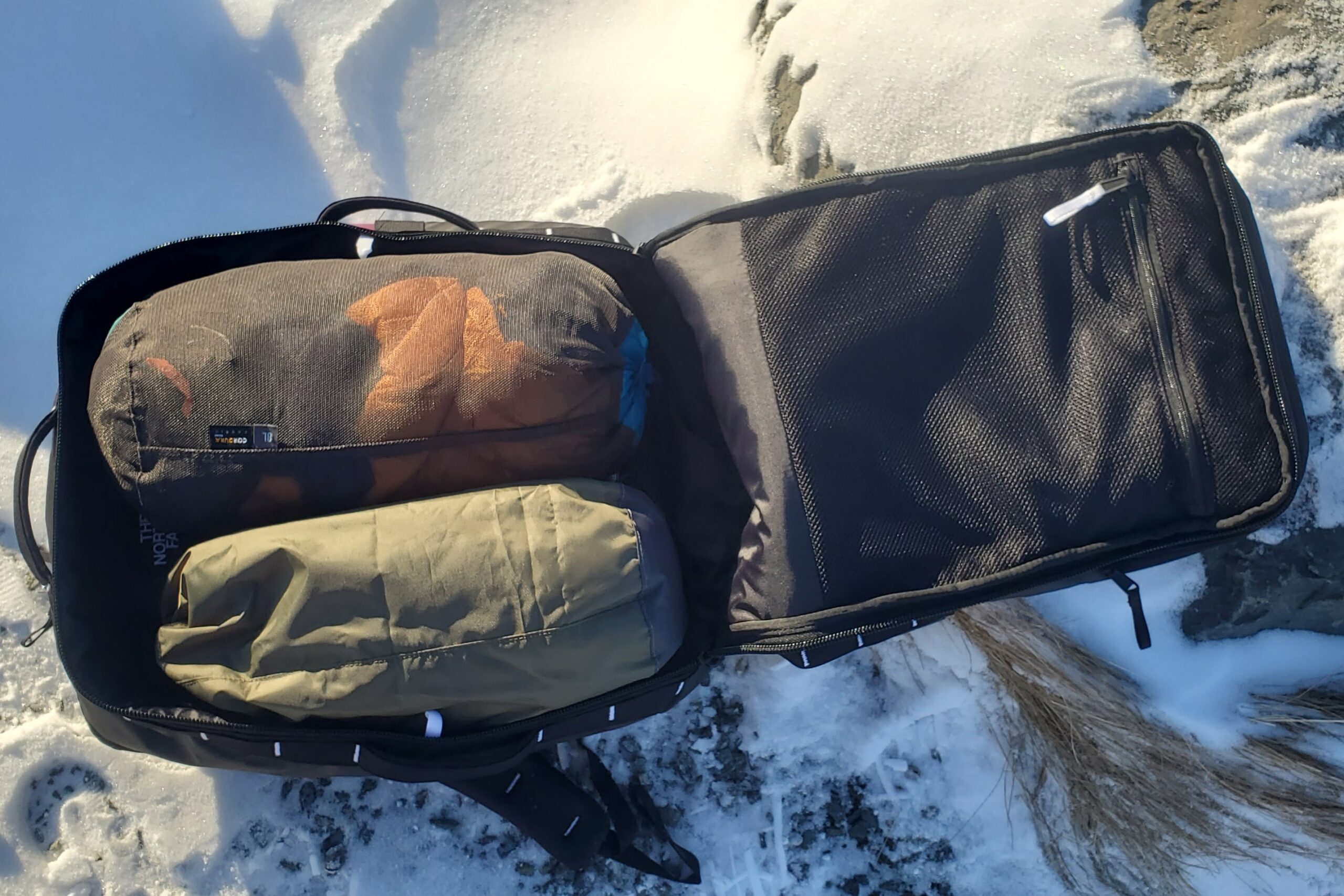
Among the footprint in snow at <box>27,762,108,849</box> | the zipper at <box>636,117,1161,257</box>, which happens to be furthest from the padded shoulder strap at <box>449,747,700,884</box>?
the zipper at <box>636,117,1161,257</box>

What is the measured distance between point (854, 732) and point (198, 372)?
155 centimetres

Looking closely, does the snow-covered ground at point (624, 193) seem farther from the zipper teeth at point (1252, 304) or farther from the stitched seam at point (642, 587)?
the stitched seam at point (642, 587)

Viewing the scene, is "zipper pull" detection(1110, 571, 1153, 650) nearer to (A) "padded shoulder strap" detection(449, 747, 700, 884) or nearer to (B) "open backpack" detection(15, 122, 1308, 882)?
(B) "open backpack" detection(15, 122, 1308, 882)

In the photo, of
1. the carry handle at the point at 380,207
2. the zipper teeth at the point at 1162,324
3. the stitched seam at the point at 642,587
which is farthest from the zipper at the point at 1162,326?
the carry handle at the point at 380,207

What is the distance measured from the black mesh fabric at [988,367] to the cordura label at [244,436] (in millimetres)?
831

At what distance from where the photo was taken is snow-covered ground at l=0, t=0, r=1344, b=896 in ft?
5.60

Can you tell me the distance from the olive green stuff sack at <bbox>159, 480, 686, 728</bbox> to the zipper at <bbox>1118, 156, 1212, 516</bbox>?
2.94 ft

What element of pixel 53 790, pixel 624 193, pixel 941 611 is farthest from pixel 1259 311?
pixel 53 790

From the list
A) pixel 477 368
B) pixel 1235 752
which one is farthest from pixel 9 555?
pixel 1235 752

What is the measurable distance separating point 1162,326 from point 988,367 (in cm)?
28

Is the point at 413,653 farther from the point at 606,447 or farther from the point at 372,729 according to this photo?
the point at 606,447

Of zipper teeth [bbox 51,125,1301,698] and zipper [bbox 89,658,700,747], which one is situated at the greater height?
zipper teeth [bbox 51,125,1301,698]

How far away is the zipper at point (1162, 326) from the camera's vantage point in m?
1.29

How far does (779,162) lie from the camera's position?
1878mm
